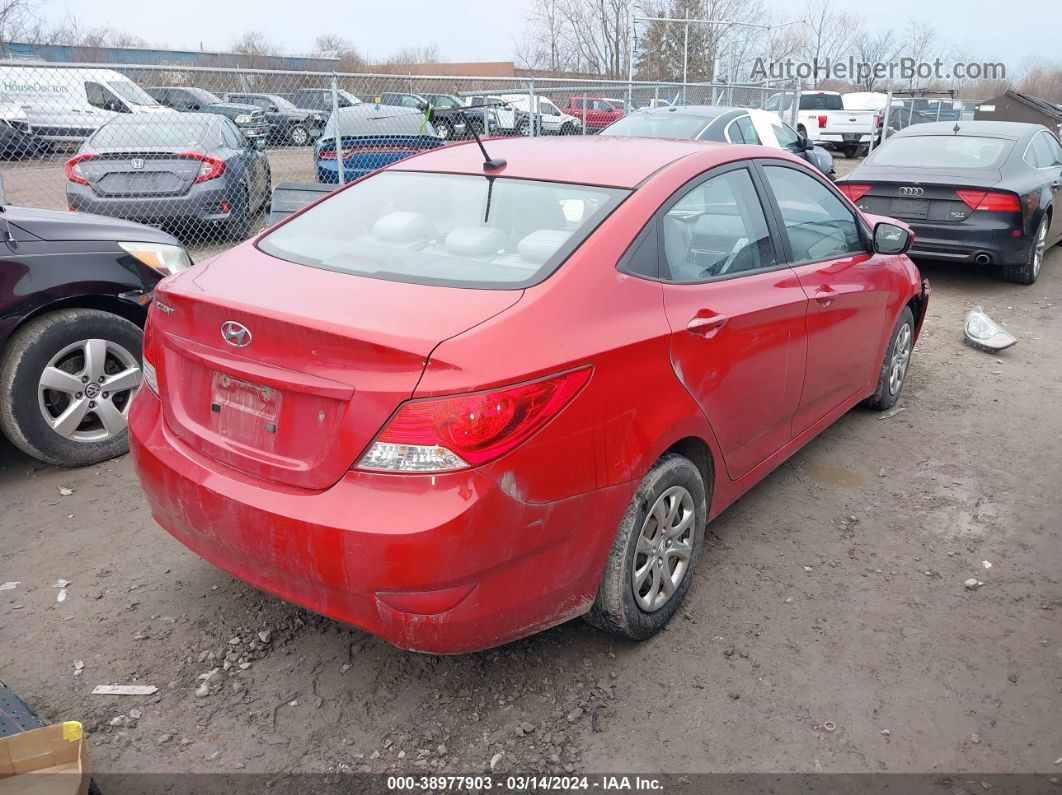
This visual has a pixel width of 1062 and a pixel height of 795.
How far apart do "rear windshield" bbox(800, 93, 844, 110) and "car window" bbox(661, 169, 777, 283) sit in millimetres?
25759

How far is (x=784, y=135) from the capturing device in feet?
37.4

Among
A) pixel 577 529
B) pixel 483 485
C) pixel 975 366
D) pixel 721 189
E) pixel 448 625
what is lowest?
pixel 975 366

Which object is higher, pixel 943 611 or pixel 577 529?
pixel 577 529

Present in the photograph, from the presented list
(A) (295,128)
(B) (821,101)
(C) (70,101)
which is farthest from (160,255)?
(B) (821,101)

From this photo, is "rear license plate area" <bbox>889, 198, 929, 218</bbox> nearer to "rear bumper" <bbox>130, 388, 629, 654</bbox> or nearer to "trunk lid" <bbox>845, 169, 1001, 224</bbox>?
"trunk lid" <bbox>845, 169, 1001, 224</bbox>

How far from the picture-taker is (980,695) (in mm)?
2732

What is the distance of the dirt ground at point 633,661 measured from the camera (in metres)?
2.49

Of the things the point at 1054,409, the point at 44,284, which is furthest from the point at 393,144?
the point at 1054,409

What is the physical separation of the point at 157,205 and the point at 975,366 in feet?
26.0

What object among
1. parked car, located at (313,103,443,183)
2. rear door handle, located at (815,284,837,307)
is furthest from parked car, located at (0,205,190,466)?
parked car, located at (313,103,443,183)

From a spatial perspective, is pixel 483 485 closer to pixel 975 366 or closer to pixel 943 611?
pixel 943 611

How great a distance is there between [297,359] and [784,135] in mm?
10523

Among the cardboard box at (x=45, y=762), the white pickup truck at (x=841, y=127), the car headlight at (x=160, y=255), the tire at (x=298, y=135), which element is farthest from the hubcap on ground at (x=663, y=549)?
the white pickup truck at (x=841, y=127)

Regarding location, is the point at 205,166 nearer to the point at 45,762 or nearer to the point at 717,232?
the point at 717,232
